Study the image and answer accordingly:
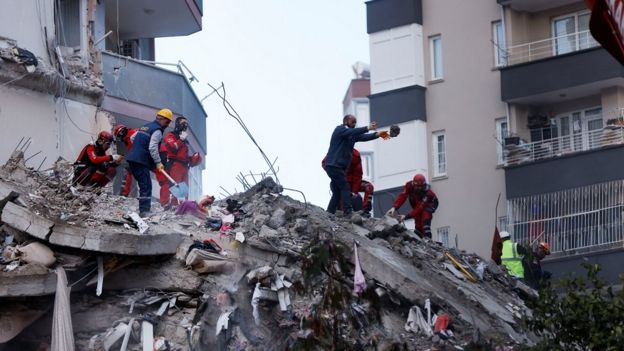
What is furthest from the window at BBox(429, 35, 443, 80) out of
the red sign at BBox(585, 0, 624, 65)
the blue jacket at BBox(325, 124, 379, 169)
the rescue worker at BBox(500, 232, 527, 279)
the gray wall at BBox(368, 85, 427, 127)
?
the red sign at BBox(585, 0, 624, 65)

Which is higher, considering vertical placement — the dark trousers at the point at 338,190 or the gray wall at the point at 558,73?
the gray wall at the point at 558,73

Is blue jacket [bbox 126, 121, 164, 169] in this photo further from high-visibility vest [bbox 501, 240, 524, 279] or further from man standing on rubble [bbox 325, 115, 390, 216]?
high-visibility vest [bbox 501, 240, 524, 279]

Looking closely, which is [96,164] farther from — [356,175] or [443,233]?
[443,233]

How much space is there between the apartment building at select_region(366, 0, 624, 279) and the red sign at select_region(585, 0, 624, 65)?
1832 cm

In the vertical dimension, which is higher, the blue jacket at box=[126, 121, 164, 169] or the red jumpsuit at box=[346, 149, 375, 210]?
the blue jacket at box=[126, 121, 164, 169]

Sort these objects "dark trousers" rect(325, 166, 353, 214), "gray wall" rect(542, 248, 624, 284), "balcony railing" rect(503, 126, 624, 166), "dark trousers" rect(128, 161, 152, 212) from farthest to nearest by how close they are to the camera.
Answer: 1. "balcony railing" rect(503, 126, 624, 166)
2. "gray wall" rect(542, 248, 624, 284)
3. "dark trousers" rect(325, 166, 353, 214)
4. "dark trousers" rect(128, 161, 152, 212)

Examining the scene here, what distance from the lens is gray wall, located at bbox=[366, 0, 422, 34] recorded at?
125ft

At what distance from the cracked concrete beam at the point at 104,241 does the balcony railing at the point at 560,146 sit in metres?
16.2

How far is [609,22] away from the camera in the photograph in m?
13.2

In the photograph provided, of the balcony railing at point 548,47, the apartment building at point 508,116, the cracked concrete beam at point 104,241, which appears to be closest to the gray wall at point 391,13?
the apartment building at point 508,116

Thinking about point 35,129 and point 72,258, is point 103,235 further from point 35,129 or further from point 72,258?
point 35,129

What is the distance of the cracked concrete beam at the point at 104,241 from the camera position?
728 inches

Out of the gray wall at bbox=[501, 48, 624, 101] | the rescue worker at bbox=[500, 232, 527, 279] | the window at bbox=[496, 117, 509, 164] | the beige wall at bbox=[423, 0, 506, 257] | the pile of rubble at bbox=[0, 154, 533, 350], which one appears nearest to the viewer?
the pile of rubble at bbox=[0, 154, 533, 350]

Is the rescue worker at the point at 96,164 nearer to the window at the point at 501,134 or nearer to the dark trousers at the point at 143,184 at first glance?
the dark trousers at the point at 143,184
